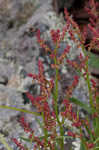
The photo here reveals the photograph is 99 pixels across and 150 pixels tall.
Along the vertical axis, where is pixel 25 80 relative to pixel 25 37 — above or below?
below

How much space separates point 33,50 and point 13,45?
0.95 ft

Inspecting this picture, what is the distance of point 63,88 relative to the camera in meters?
1.55

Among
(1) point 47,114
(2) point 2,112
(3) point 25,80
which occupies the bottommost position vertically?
(2) point 2,112

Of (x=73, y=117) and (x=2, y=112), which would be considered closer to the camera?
(x=73, y=117)

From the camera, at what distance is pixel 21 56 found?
1837 mm

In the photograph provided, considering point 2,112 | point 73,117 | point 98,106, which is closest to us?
point 73,117

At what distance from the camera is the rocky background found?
1362mm

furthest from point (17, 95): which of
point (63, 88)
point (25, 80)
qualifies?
point (63, 88)

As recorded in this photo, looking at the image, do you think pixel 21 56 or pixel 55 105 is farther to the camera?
pixel 21 56

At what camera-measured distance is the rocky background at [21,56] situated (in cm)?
136

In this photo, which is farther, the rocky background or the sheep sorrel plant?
the rocky background

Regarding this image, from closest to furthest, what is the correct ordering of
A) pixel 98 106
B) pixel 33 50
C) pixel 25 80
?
pixel 98 106 → pixel 25 80 → pixel 33 50

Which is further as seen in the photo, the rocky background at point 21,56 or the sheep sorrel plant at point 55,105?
the rocky background at point 21,56

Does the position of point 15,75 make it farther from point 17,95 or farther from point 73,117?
point 73,117
